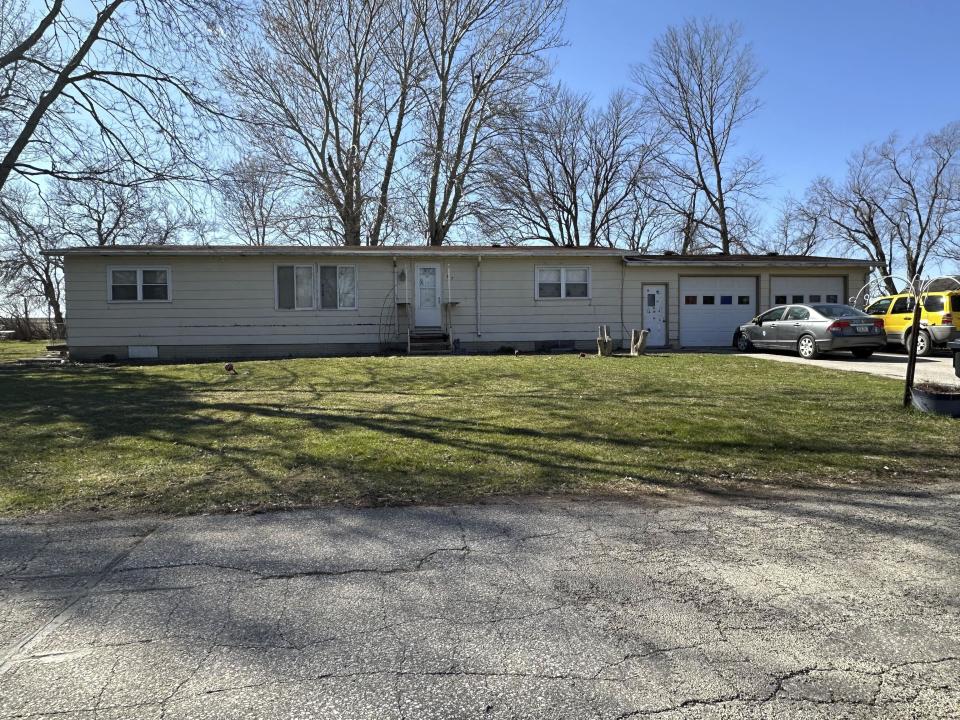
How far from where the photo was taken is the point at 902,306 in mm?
17078

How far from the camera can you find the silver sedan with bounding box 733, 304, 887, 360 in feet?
46.9

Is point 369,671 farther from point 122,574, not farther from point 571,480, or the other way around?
point 571,480

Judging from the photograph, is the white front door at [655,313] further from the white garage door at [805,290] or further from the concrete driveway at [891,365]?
the white garage door at [805,290]

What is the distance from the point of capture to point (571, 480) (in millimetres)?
5055

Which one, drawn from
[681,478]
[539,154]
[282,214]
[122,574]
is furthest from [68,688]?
[539,154]

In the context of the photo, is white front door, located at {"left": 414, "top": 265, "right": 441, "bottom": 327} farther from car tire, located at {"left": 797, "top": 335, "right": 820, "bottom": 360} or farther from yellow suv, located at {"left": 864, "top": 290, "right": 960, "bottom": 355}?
yellow suv, located at {"left": 864, "top": 290, "right": 960, "bottom": 355}

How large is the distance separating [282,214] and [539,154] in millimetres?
14374

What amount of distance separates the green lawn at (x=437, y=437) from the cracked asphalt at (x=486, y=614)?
0.69m

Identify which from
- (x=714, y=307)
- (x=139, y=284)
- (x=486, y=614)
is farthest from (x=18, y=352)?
(x=486, y=614)

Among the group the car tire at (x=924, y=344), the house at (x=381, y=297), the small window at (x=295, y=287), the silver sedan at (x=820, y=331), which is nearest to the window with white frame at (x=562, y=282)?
the house at (x=381, y=297)

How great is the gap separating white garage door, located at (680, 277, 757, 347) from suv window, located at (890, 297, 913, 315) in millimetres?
3672

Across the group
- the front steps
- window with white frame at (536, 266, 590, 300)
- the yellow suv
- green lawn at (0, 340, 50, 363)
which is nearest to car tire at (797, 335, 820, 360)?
the yellow suv

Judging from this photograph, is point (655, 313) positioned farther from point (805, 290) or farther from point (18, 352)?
point (18, 352)

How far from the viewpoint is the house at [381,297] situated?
16.5m
